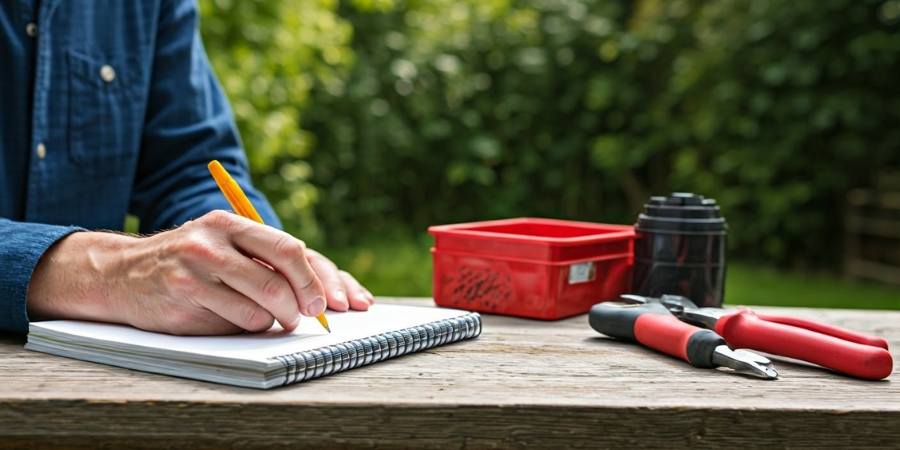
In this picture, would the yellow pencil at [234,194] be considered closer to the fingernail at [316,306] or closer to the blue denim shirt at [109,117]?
the fingernail at [316,306]

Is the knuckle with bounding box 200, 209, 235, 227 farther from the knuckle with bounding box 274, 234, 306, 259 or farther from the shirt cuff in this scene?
the shirt cuff

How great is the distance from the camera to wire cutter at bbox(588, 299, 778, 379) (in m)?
0.93

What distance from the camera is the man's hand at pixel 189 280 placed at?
2.95ft

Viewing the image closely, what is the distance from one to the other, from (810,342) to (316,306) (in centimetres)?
49

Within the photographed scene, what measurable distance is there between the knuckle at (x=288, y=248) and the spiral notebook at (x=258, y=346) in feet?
0.27

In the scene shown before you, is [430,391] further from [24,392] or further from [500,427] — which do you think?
[24,392]

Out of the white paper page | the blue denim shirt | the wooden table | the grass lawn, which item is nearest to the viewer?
the wooden table

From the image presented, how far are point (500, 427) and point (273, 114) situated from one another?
304 centimetres

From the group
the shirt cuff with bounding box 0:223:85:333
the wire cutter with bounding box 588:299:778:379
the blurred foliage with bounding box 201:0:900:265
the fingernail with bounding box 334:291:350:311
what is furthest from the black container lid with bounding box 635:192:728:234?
the blurred foliage with bounding box 201:0:900:265

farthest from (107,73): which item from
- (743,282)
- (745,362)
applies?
(743,282)

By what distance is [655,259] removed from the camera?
50.6 inches

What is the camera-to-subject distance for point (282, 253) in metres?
0.89

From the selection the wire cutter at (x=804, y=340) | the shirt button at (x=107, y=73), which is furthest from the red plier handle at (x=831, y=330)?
the shirt button at (x=107, y=73)

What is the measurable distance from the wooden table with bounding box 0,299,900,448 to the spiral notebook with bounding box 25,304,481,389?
15mm
